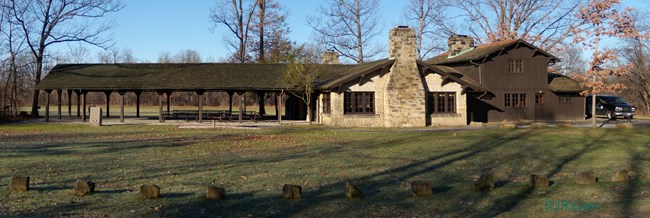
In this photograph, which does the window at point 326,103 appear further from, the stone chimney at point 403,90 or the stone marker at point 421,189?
the stone marker at point 421,189

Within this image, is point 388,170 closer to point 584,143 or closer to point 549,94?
point 584,143

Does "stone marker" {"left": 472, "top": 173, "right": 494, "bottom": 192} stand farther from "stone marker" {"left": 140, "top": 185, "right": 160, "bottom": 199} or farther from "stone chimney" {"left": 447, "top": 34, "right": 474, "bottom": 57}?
"stone chimney" {"left": 447, "top": 34, "right": 474, "bottom": 57}

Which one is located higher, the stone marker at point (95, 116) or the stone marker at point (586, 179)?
the stone marker at point (95, 116)

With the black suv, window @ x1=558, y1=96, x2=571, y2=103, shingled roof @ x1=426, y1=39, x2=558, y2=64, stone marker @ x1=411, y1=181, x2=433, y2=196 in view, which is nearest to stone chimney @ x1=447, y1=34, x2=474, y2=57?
shingled roof @ x1=426, y1=39, x2=558, y2=64

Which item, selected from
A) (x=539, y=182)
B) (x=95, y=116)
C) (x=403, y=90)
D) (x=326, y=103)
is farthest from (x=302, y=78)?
(x=539, y=182)

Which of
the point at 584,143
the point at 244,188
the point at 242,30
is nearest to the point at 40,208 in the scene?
the point at 244,188

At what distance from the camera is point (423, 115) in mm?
29281

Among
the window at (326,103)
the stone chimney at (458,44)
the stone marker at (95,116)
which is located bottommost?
the stone marker at (95,116)

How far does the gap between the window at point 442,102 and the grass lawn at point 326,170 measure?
7174 mm

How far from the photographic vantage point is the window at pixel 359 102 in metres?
29.6

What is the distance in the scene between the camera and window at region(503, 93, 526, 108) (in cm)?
3420

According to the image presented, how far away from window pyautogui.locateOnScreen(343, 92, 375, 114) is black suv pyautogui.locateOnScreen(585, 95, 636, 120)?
1796 centimetres

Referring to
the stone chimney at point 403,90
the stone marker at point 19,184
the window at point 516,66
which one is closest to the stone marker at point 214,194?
the stone marker at point 19,184

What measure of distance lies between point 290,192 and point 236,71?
26818 mm
